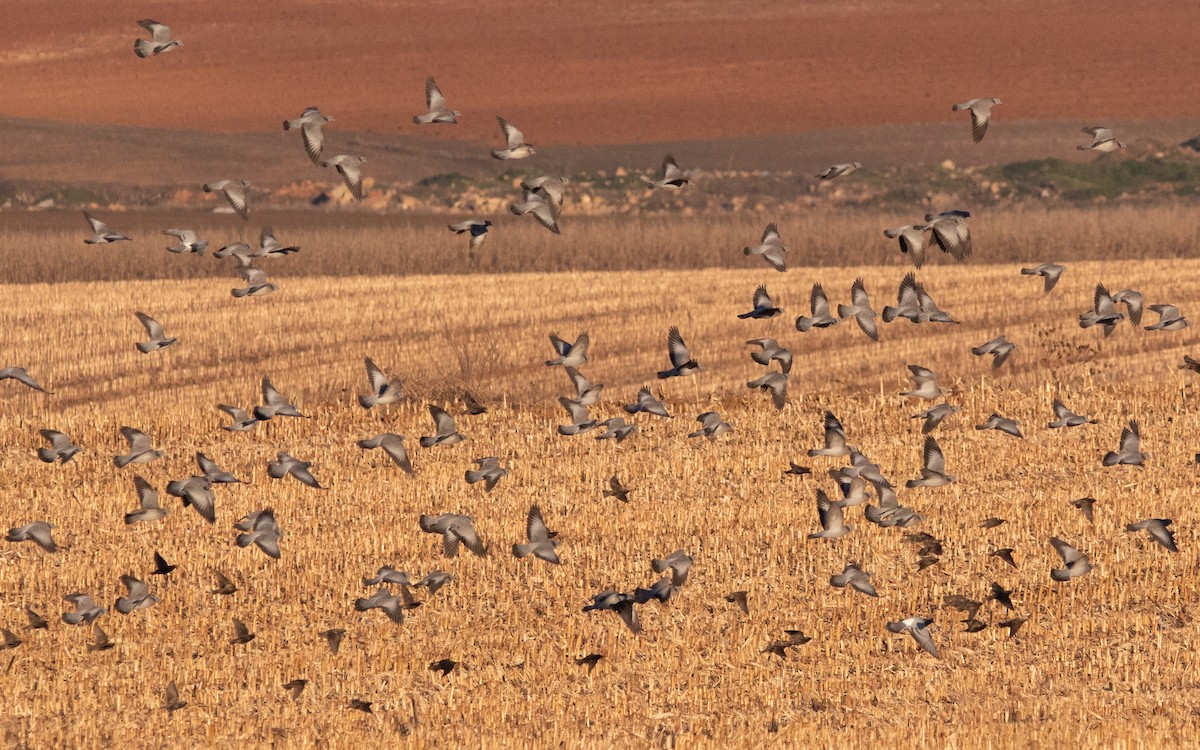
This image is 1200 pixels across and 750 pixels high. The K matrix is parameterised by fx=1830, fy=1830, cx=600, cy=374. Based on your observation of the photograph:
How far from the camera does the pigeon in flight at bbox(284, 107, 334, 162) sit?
1555 cm

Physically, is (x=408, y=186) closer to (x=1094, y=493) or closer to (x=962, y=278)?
(x=962, y=278)

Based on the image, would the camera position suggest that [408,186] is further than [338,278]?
Yes

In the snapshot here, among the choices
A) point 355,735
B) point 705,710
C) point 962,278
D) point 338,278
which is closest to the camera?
point 355,735

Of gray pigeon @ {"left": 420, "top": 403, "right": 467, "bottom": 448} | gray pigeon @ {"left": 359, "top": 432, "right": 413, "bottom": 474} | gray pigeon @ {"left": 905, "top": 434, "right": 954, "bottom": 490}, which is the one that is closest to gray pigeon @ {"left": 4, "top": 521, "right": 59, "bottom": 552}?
gray pigeon @ {"left": 359, "top": 432, "right": 413, "bottom": 474}

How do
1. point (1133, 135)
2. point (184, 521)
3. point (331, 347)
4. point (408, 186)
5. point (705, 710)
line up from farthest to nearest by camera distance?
1. point (1133, 135)
2. point (408, 186)
3. point (331, 347)
4. point (184, 521)
5. point (705, 710)

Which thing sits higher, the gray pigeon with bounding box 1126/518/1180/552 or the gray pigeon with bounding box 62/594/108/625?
the gray pigeon with bounding box 1126/518/1180/552

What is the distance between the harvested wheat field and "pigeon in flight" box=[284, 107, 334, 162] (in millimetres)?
3830

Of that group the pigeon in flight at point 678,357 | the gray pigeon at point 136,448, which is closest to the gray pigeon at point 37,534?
the gray pigeon at point 136,448

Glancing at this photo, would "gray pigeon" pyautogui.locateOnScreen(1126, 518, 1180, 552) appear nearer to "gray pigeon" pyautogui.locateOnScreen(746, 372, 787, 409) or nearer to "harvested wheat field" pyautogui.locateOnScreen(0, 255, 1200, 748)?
"harvested wheat field" pyautogui.locateOnScreen(0, 255, 1200, 748)

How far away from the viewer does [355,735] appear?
1208 cm

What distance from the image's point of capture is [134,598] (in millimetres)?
14875

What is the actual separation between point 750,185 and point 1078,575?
224 ft

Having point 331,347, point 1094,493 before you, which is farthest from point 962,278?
point 1094,493

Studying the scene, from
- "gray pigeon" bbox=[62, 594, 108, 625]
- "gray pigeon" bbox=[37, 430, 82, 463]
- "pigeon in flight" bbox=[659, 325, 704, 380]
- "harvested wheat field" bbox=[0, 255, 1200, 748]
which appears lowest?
"harvested wheat field" bbox=[0, 255, 1200, 748]
